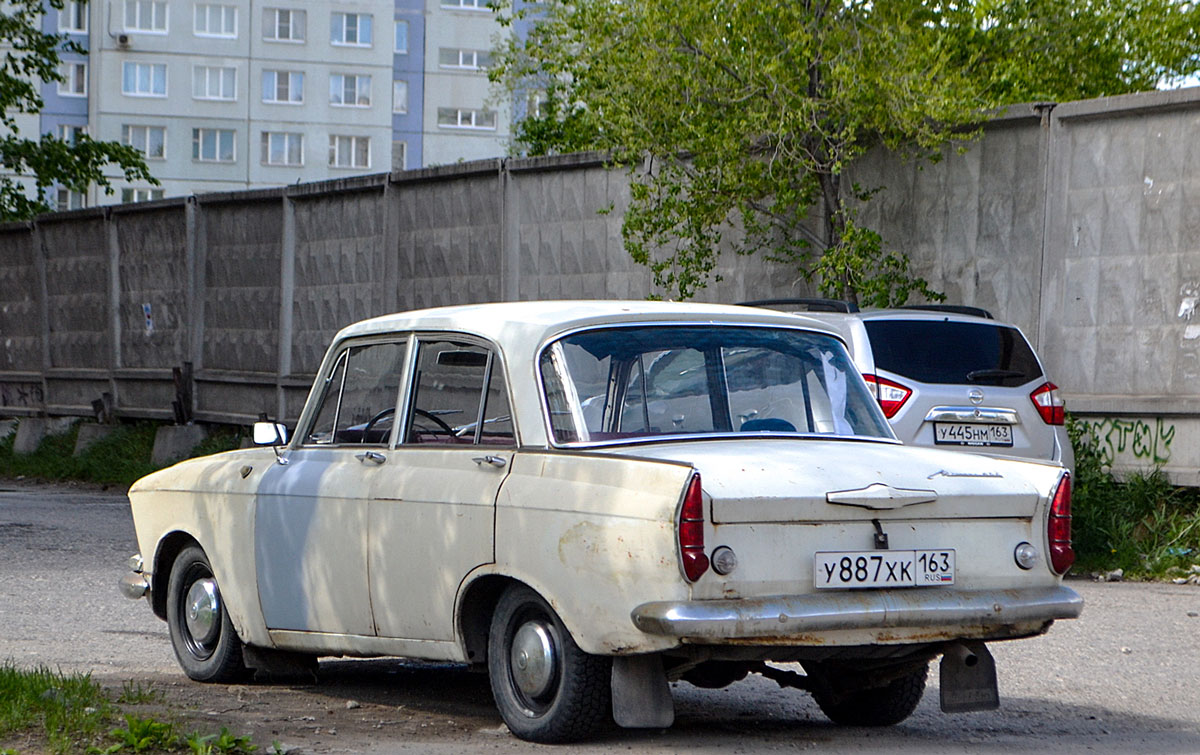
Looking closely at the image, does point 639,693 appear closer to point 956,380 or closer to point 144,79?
point 956,380

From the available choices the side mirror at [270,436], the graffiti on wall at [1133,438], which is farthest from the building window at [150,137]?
the side mirror at [270,436]

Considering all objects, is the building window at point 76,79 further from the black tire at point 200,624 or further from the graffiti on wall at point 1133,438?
the black tire at point 200,624

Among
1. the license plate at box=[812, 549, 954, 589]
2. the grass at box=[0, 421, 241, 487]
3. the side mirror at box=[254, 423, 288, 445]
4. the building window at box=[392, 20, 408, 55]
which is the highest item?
the building window at box=[392, 20, 408, 55]

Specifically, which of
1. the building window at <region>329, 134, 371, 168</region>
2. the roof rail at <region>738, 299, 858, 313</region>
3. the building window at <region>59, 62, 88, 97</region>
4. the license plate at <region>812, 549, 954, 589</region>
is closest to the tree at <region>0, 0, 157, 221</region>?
the roof rail at <region>738, 299, 858, 313</region>

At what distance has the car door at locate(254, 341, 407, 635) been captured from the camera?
6730 millimetres

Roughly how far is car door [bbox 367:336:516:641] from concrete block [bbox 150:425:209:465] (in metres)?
15.2

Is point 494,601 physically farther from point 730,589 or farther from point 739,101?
point 739,101

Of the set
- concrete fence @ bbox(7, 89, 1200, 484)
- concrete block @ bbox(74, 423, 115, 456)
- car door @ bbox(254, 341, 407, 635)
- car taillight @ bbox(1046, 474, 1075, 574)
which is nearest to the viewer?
car taillight @ bbox(1046, 474, 1075, 574)

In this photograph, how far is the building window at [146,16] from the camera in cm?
7444

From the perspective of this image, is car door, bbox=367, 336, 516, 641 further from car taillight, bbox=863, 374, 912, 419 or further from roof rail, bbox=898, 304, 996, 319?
roof rail, bbox=898, 304, 996, 319

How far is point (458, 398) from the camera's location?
21.8 ft

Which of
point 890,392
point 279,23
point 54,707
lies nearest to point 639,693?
point 54,707

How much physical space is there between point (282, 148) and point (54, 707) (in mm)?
72785

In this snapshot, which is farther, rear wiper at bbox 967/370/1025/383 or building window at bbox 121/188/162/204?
building window at bbox 121/188/162/204
